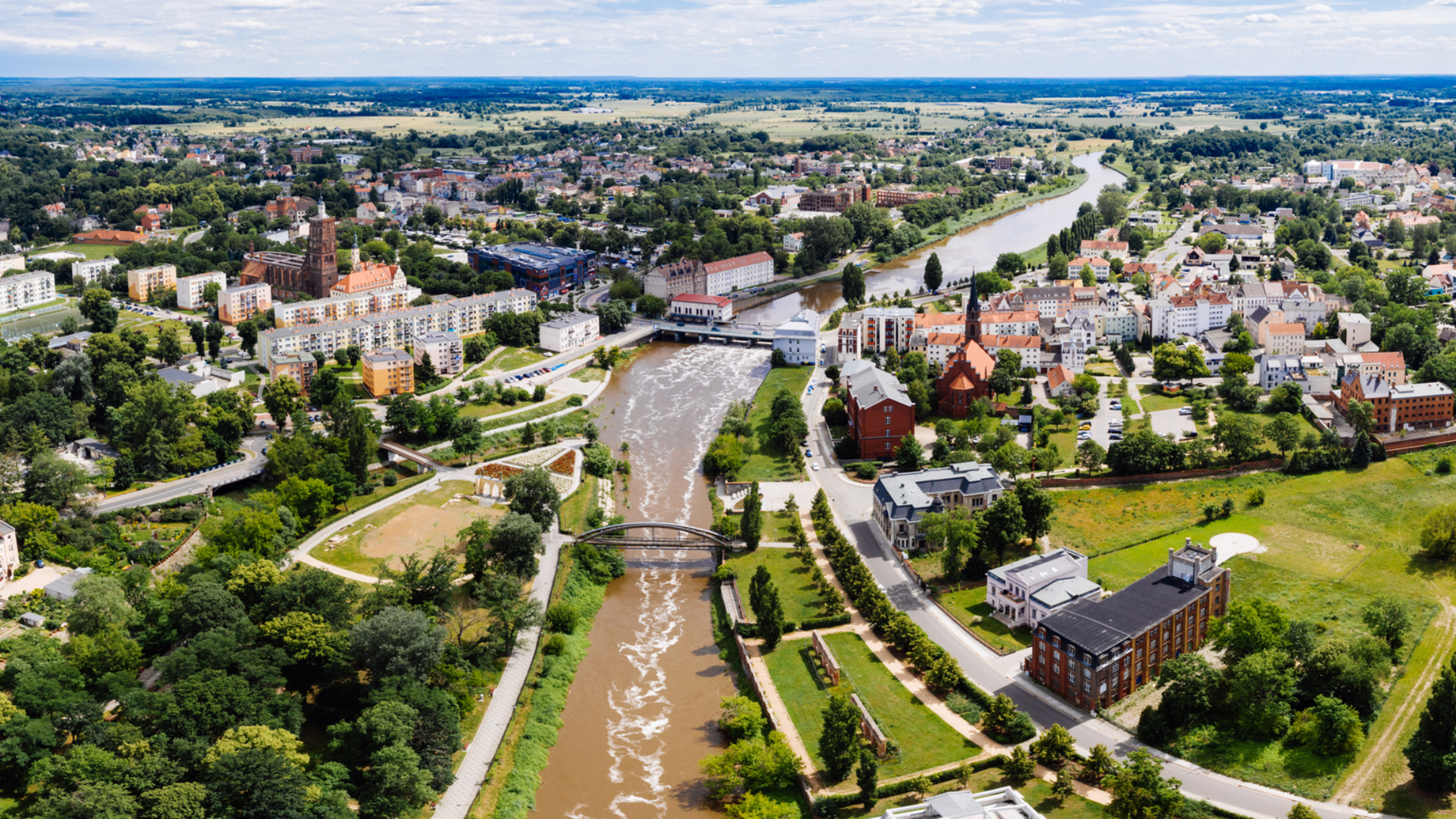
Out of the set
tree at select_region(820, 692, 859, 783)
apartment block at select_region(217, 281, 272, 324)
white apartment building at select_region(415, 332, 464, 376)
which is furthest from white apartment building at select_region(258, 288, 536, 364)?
tree at select_region(820, 692, 859, 783)

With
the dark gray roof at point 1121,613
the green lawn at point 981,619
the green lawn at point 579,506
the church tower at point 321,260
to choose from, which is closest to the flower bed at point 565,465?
the green lawn at point 579,506

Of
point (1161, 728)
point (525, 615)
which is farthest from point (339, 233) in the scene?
point (1161, 728)

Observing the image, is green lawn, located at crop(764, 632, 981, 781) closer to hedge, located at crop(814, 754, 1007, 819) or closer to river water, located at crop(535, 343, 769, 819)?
hedge, located at crop(814, 754, 1007, 819)

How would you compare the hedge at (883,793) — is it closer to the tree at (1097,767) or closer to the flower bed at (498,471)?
the tree at (1097,767)

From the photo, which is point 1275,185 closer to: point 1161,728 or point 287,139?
point 1161,728

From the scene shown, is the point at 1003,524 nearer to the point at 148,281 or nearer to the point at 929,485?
the point at 929,485

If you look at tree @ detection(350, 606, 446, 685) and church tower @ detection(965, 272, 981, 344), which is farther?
church tower @ detection(965, 272, 981, 344)
